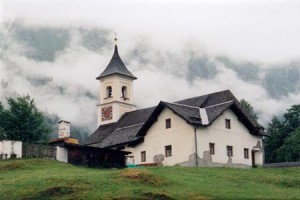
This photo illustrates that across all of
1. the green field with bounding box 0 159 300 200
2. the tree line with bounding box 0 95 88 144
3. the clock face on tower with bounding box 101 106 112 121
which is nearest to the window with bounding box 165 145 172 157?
the green field with bounding box 0 159 300 200

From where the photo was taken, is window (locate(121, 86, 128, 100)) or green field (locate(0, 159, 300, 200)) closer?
green field (locate(0, 159, 300, 200))

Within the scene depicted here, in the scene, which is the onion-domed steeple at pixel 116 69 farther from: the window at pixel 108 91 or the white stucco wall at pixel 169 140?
the white stucco wall at pixel 169 140

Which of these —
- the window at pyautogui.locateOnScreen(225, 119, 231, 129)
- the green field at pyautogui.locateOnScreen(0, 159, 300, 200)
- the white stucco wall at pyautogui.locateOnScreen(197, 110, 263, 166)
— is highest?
the window at pyautogui.locateOnScreen(225, 119, 231, 129)

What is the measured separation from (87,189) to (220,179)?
36.6 feet

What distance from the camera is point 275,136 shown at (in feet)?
361

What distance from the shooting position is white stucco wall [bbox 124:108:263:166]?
71.8 metres

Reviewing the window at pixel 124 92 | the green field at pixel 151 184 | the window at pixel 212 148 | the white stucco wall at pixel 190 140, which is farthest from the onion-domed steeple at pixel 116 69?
the green field at pixel 151 184

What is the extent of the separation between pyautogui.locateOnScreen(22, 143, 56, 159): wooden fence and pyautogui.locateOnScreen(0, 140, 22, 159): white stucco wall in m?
0.60

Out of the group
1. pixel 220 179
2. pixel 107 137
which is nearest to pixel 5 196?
→ pixel 220 179

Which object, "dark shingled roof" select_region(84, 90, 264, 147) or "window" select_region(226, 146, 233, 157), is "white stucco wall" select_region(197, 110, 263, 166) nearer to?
"window" select_region(226, 146, 233, 157)

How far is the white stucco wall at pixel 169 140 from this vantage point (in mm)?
71812

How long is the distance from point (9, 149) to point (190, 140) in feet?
58.0

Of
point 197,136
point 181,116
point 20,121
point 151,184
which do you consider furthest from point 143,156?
point 151,184

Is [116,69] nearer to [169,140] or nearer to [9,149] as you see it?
[169,140]
